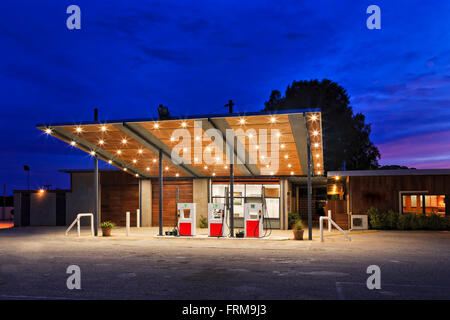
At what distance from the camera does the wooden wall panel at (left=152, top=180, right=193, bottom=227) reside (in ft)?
76.3

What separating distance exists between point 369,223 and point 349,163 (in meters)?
19.6

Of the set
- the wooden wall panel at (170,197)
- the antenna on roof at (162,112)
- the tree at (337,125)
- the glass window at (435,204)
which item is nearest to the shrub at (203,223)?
the wooden wall panel at (170,197)

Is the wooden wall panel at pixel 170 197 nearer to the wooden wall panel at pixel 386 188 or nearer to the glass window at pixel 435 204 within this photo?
the wooden wall panel at pixel 386 188

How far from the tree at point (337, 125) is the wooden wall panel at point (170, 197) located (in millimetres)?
18753

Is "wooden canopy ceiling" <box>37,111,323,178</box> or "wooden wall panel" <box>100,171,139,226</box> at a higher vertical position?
"wooden canopy ceiling" <box>37,111,323,178</box>

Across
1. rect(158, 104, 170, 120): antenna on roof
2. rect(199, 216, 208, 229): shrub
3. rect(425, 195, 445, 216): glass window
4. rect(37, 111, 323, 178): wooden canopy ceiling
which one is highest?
rect(158, 104, 170, 120): antenna on roof

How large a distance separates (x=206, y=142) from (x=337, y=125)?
25769 millimetres

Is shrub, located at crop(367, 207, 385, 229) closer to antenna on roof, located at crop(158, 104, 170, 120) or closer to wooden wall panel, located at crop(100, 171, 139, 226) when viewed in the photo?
antenna on roof, located at crop(158, 104, 170, 120)

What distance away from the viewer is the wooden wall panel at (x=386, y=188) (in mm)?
20406

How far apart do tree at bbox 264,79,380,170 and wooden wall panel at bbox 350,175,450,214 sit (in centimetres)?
1674

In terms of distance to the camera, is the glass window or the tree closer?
the glass window

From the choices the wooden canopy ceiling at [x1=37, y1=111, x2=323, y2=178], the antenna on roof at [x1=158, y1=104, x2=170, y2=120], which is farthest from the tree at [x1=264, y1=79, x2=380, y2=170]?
the antenna on roof at [x1=158, y1=104, x2=170, y2=120]

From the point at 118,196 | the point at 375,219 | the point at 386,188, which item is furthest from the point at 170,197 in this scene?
the point at 386,188
